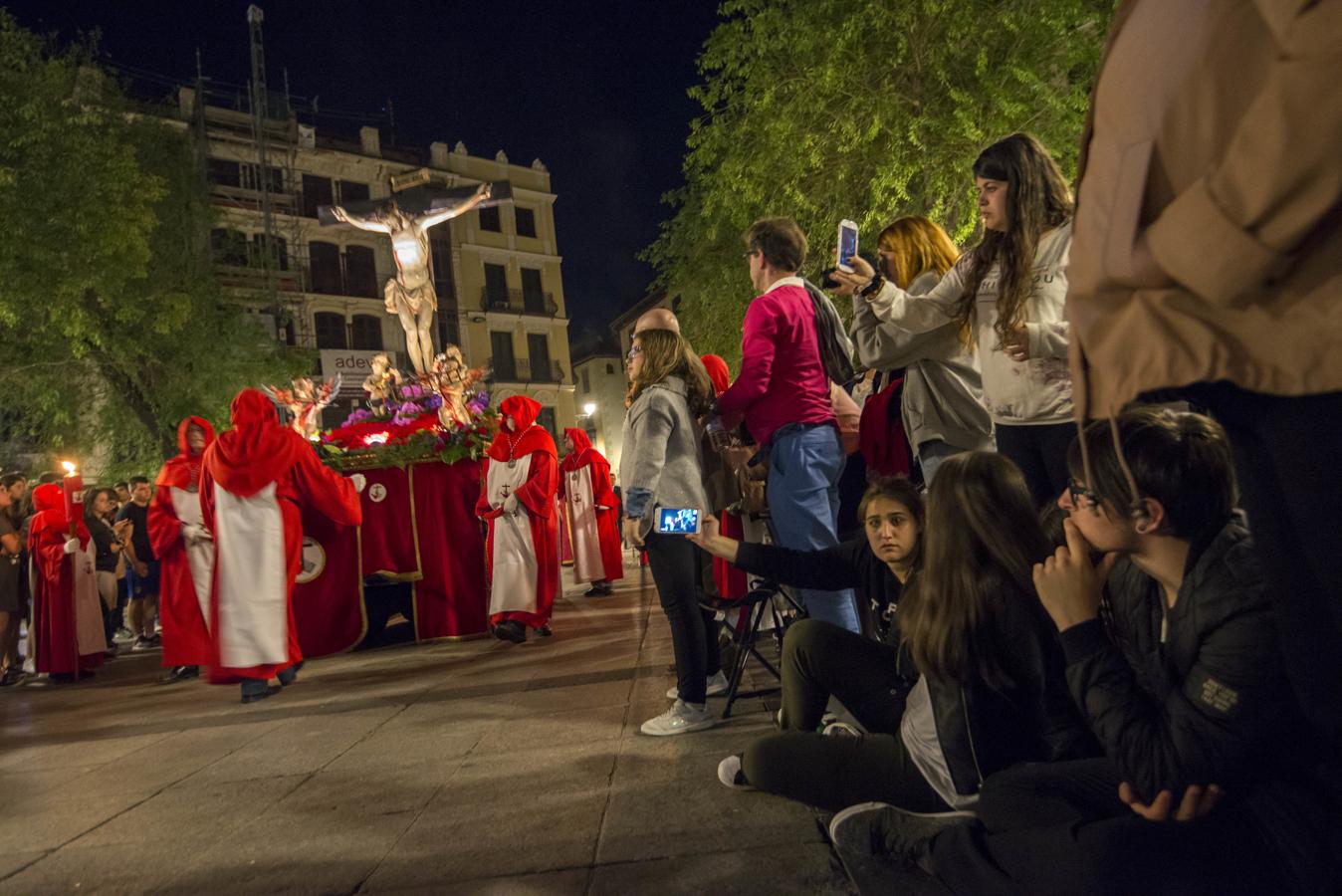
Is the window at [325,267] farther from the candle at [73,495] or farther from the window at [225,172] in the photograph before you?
the candle at [73,495]

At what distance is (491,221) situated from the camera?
41.2 metres

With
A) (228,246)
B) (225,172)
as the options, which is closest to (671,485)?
(228,246)

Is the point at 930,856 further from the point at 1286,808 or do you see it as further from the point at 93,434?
the point at 93,434

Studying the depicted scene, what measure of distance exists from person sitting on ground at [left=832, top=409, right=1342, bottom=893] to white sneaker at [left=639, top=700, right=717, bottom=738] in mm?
1895

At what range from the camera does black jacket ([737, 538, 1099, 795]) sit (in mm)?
2051

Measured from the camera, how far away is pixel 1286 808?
1.44m

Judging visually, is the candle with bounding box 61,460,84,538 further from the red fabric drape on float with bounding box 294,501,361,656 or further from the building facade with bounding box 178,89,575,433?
the building facade with bounding box 178,89,575,433

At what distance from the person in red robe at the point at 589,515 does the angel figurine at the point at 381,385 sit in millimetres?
2448

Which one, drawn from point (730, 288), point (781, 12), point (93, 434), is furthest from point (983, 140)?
point (93, 434)

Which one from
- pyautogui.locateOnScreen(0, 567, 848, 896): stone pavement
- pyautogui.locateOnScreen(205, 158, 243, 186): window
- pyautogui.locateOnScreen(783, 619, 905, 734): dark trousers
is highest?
pyautogui.locateOnScreen(205, 158, 243, 186): window

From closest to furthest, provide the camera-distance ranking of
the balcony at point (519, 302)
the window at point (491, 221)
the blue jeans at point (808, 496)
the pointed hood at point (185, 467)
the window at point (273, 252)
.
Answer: the blue jeans at point (808, 496) < the pointed hood at point (185, 467) < the window at point (273, 252) < the balcony at point (519, 302) < the window at point (491, 221)

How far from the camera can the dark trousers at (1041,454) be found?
2691mm

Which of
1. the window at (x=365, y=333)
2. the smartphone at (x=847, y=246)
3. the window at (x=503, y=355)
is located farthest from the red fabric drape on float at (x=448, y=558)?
the window at (x=503, y=355)

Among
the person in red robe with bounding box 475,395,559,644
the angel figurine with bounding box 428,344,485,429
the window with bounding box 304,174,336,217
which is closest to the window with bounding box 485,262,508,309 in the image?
the window with bounding box 304,174,336,217
